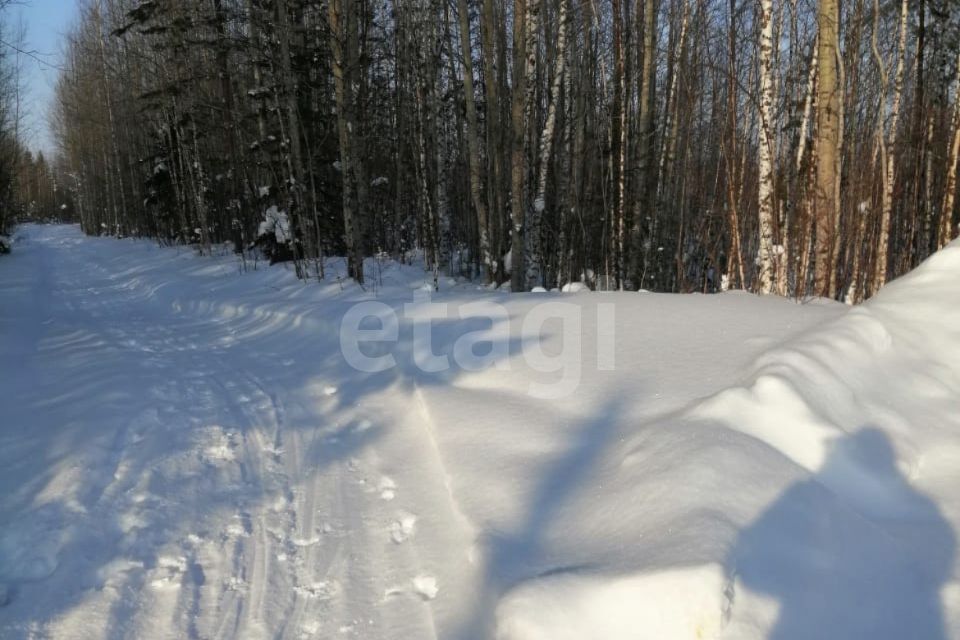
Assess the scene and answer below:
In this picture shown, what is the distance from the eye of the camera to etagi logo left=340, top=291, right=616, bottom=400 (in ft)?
16.7

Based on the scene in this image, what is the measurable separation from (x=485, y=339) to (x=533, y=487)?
2.96m

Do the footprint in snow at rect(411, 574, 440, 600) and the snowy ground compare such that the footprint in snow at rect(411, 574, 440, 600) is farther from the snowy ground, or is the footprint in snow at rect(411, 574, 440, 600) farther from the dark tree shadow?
the dark tree shadow

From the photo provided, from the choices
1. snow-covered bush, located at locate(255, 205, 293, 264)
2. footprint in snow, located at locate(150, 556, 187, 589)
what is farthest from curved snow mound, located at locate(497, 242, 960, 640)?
snow-covered bush, located at locate(255, 205, 293, 264)

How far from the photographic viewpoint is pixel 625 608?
2146 millimetres

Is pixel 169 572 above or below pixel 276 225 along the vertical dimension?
below

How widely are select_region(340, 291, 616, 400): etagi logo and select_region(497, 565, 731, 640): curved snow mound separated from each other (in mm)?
2339

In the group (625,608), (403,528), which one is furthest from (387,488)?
(625,608)

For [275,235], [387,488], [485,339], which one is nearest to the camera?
[387,488]

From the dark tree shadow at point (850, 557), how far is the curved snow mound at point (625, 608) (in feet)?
0.70

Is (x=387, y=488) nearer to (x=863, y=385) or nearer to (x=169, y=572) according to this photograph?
(x=169, y=572)

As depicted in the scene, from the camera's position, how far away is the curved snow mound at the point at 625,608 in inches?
80.4

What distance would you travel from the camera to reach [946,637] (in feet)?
6.88

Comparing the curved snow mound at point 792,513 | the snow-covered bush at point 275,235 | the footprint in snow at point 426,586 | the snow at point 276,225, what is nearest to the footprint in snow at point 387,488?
the footprint in snow at point 426,586

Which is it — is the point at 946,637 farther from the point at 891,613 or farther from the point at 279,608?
the point at 279,608
